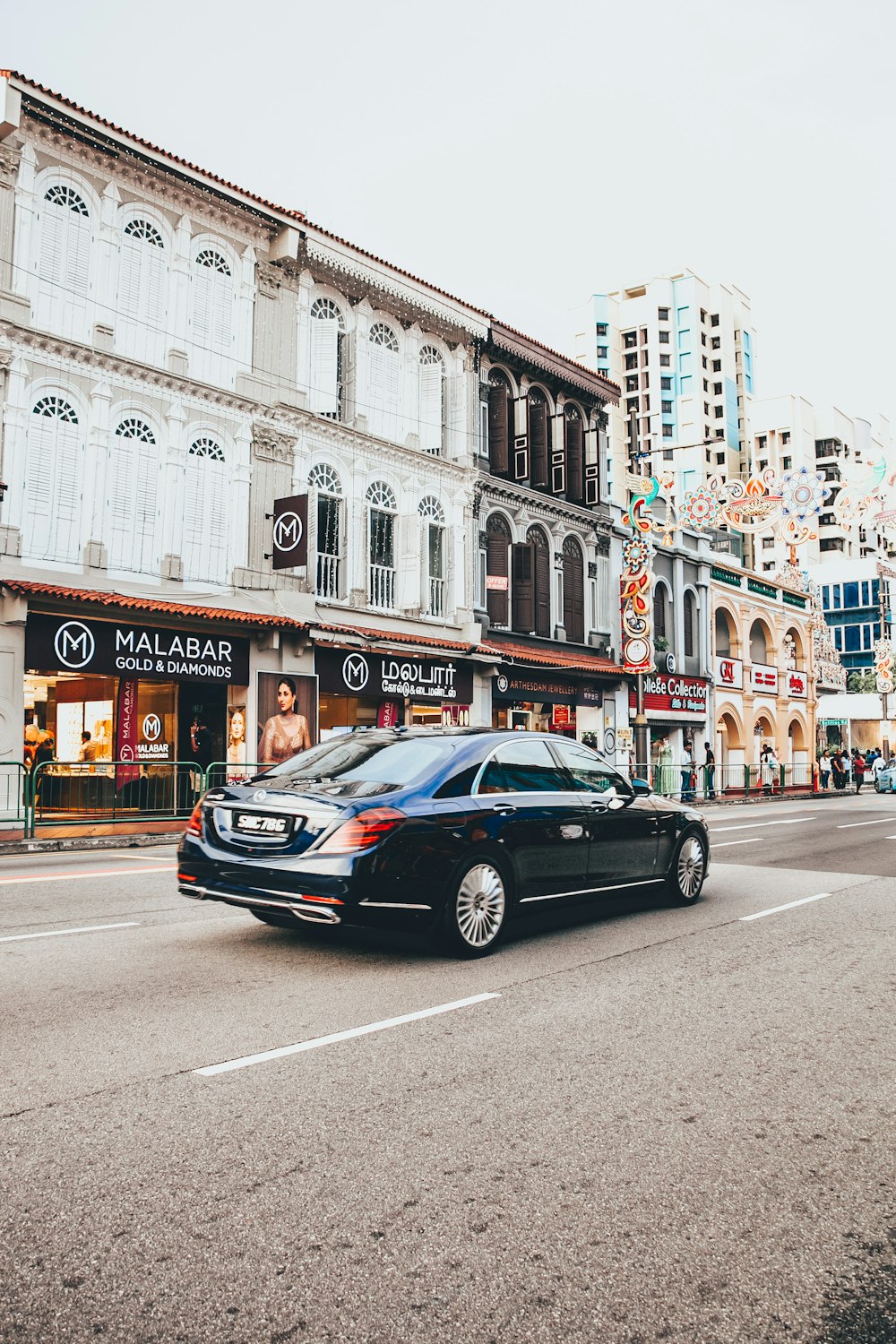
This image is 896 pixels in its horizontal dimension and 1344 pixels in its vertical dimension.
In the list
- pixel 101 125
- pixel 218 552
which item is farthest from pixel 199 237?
pixel 218 552

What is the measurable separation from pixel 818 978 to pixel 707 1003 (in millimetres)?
1178

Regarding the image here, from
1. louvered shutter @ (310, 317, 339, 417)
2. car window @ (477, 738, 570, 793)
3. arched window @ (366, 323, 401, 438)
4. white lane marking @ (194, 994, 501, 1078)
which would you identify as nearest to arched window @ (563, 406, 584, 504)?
arched window @ (366, 323, 401, 438)

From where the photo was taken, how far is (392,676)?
84.7 feet

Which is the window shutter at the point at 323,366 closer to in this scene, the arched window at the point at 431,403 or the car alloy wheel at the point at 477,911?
the arched window at the point at 431,403

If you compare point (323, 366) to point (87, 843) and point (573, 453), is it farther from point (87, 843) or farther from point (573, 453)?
point (87, 843)

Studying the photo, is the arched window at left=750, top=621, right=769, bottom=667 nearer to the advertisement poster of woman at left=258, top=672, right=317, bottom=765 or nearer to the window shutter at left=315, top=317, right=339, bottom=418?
the window shutter at left=315, top=317, right=339, bottom=418

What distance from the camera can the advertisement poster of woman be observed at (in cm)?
2211

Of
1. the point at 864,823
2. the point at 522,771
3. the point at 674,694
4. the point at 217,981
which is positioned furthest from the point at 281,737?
the point at 674,694

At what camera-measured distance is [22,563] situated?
18.8 metres

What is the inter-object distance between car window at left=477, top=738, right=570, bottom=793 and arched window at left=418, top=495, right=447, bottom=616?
18550mm

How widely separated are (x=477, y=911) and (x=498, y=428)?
24.1 meters

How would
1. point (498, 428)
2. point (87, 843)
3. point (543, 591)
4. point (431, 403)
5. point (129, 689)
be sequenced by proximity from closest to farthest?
1. point (87, 843)
2. point (129, 689)
3. point (431, 403)
4. point (498, 428)
5. point (543, 591)

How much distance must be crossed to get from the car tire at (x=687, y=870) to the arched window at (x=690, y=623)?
2948 centimetres

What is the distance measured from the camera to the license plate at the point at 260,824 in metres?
6.85
